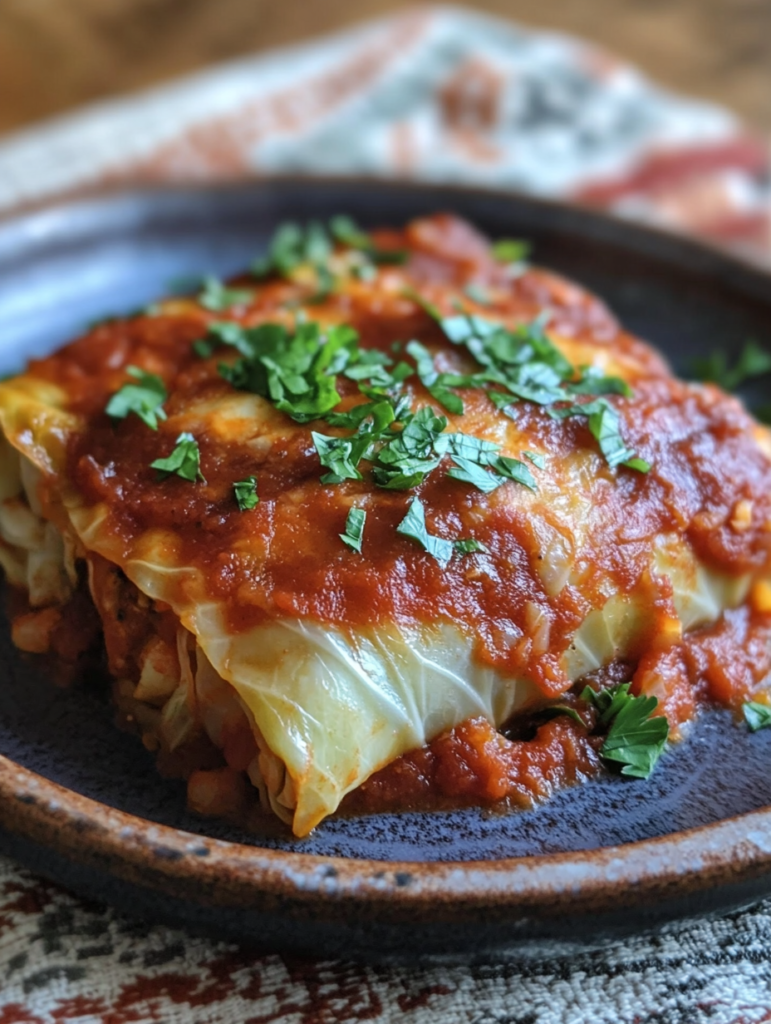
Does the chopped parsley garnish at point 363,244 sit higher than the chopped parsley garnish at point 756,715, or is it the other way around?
the chopped parsley garnish at point 363,244

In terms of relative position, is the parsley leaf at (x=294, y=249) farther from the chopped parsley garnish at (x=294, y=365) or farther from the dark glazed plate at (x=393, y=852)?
the dark glazed plate at (x=393, y=852)

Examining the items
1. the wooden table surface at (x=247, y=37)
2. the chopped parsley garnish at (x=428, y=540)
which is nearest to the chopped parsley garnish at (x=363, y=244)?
the chopped parsley garnish at (x=428, y=540)

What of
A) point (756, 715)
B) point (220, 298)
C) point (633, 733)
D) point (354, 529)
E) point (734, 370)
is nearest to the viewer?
point (354, 529)

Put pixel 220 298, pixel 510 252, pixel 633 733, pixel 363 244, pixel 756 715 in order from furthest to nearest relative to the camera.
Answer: pixel 510 252
pixel 363 244
pixel 220 298
pixel 756 715
pixel 633 733

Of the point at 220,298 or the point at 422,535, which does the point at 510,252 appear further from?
the point at 422,535

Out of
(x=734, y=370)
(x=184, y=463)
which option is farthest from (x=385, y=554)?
(x=734, y=370)

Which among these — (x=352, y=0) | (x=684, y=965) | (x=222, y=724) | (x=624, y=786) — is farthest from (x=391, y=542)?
(x=352, y=0)

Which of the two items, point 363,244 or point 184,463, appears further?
point 363,244
